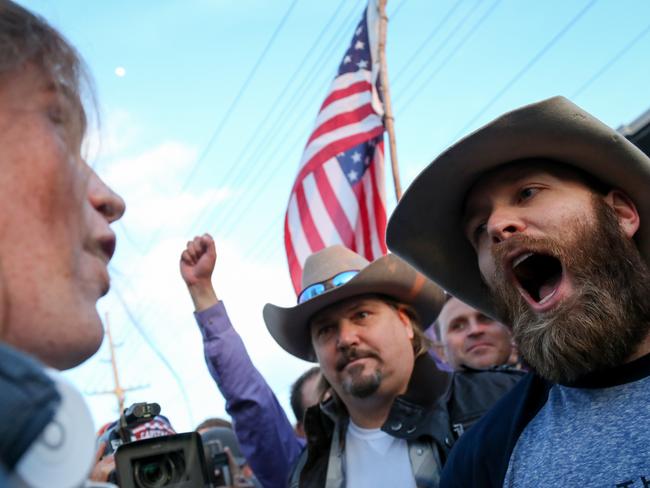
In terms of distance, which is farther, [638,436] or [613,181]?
[613,181]

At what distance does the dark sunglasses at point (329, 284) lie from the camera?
3.56 m

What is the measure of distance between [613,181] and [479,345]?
2.32m

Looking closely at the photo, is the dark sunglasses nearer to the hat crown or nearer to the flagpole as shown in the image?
the hat crown

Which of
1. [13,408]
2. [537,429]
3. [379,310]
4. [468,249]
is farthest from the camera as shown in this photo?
[379,310]

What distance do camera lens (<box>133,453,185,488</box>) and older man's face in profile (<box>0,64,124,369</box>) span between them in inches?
60.3

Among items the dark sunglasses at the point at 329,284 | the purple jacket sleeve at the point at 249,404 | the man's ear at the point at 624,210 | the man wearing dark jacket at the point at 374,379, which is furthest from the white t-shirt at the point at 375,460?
the man's ear at the point at 624,210

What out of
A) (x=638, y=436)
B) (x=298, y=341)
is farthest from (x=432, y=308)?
(x=638, y=436)

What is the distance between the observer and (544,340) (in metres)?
2.04

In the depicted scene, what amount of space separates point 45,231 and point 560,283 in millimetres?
1643

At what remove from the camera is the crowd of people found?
807mm

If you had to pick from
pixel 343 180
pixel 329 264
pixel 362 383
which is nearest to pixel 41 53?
pixel 362 383

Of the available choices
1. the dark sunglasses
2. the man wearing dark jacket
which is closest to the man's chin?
the man wearing dark jacket

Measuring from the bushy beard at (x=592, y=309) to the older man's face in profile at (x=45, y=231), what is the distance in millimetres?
1423

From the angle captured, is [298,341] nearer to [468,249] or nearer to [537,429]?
[468,249]
